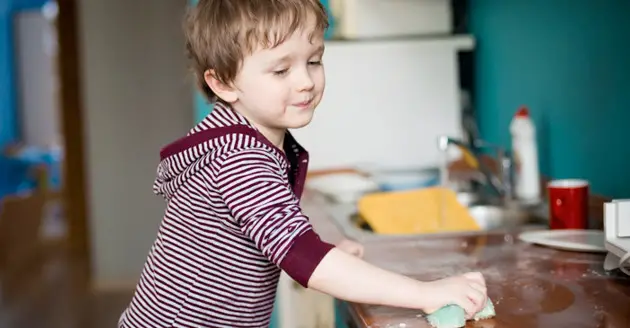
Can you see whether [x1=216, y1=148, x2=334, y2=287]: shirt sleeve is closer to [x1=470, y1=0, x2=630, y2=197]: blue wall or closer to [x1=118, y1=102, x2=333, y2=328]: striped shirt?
[x1=118, y1=102, x2=333, y2=328]: striped shirt

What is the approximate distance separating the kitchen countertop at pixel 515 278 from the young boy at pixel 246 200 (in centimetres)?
7

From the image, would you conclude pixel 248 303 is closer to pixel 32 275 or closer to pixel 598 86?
pixel 598 86

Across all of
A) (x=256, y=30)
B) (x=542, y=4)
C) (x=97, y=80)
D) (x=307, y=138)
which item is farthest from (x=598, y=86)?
(x=97, y=80)

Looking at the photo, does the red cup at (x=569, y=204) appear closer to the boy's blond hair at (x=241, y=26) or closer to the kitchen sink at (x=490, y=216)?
the kitchen sink at (x=490, y=216)

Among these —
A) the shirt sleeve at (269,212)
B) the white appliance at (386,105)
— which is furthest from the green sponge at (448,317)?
the white appliance at (386,105)

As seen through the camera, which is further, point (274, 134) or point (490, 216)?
point (490, 216)

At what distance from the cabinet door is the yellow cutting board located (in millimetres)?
220

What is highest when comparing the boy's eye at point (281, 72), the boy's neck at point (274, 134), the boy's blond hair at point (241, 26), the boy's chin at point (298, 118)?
the boy's blond hair at point (241, 26)

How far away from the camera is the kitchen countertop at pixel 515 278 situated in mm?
1109

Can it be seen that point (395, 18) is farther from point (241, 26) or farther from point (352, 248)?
point (241, 26)

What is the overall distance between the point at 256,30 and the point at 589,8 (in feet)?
3.24

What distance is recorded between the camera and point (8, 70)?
30.3 feet

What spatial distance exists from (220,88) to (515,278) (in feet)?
1.82

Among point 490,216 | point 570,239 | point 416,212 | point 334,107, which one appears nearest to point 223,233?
point 570,239
